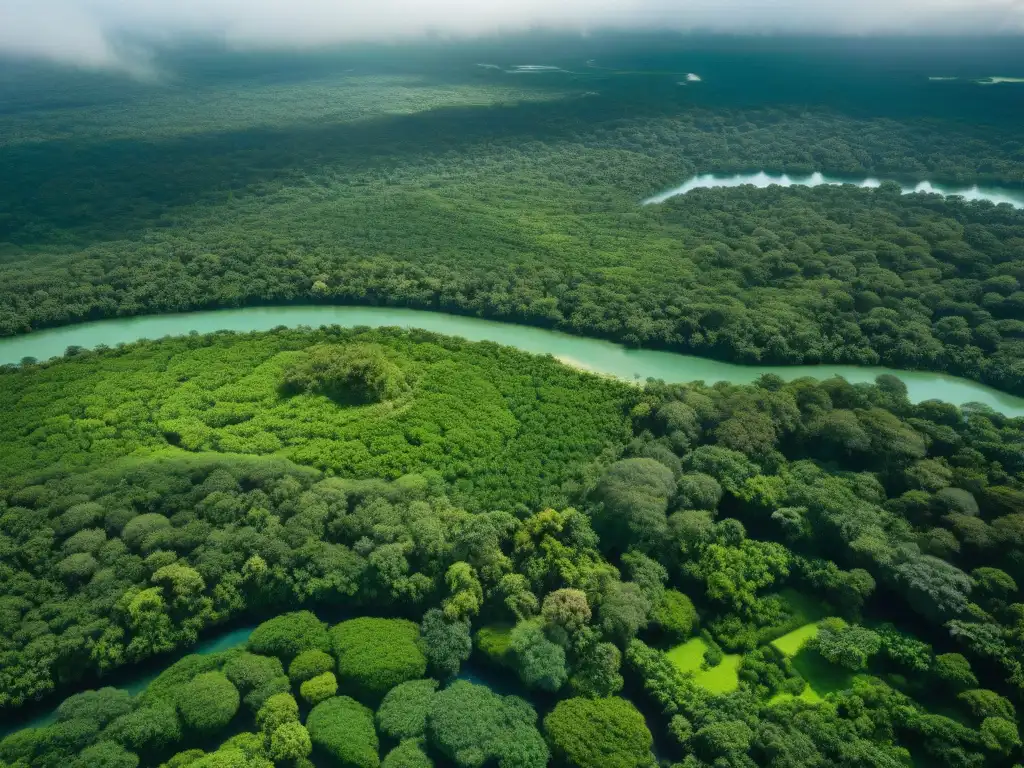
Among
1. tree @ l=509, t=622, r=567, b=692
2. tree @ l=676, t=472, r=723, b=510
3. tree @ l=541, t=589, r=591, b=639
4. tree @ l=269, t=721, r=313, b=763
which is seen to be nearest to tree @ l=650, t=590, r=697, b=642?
tree @ l=541, t=589, r=591, b=639

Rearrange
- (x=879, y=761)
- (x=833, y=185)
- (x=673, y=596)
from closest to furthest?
1. (x=879, y=761)
2. (x=673, y=596)
3. (x=833, y=185)

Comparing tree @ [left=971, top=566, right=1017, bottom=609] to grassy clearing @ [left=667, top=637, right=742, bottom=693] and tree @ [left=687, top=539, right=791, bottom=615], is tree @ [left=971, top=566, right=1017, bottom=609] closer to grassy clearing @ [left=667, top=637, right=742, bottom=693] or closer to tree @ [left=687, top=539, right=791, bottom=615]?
tree @ [left=687, top=539, right=791, bottom=615]

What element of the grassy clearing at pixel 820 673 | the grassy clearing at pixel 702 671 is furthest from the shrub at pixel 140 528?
the grassy clearing at pixel 820 673

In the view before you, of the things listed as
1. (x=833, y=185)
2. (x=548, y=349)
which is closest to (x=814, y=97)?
(x=833, y=185)

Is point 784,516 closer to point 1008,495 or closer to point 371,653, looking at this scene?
point 1008,495

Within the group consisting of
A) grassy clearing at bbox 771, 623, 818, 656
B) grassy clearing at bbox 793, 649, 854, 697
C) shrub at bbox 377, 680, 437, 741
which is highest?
shrub at bbox 377, 680, 437, 741

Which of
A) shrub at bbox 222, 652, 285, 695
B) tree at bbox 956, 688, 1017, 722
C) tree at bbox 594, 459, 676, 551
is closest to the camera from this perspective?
tree at bbox 956, 688, 1017, 722

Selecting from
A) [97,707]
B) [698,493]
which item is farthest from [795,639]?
[97,707]
